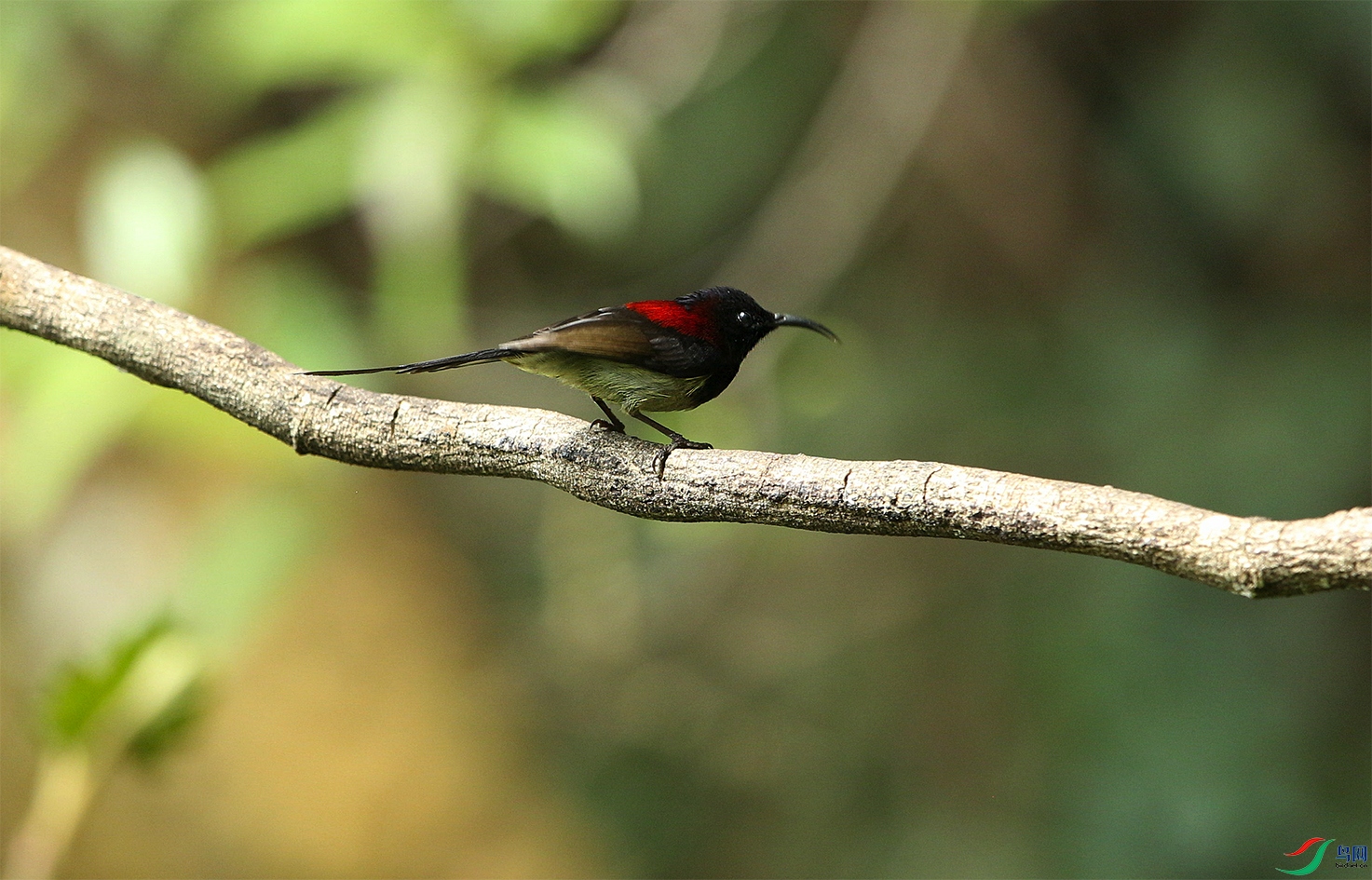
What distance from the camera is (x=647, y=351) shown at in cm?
264

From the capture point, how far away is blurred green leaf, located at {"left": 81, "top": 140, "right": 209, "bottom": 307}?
327 cm

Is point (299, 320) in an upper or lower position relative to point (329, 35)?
lower

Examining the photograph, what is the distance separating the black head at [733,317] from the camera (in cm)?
290

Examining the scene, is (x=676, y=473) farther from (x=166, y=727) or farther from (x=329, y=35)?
(x=329, y=35)

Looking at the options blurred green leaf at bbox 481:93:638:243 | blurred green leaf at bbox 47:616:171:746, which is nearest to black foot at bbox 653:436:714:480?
blurred green leaf at bbox 481:93:638:243

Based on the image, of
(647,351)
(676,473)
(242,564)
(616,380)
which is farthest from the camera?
(242,564)

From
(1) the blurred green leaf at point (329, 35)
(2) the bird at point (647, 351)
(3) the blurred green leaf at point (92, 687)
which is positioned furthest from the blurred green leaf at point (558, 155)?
(3) the blurred green leaf at point (92, 687)

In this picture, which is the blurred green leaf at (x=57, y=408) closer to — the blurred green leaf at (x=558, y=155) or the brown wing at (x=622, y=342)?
the blurred green leaf at (x=558, y=155)

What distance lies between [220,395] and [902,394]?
4.50 metres

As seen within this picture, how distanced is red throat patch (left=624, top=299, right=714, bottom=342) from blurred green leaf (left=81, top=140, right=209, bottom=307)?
1.44 metres

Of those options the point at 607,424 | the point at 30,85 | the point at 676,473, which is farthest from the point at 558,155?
the point at 30,85

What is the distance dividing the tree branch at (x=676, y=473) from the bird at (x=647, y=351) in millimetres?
267

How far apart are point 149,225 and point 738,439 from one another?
1.92m

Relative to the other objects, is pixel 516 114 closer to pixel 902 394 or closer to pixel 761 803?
pixel 902 394
